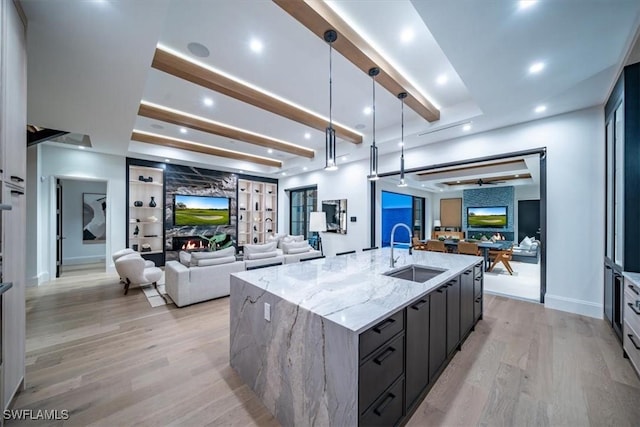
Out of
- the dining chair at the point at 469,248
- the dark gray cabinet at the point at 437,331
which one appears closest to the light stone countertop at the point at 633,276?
the dark gray cabinet at the point at 437,331

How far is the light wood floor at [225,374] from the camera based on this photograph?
174cm

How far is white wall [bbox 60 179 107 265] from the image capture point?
692 centimetres

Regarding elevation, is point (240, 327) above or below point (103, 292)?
above

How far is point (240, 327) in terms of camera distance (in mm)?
2109

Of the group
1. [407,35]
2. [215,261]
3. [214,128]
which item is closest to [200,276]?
[215,261]

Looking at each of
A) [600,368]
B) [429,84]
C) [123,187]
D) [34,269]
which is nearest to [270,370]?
[600,368]

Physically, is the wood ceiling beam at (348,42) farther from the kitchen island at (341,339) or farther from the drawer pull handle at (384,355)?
the drawer pull handle at (384,355)

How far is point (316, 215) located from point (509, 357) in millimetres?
4634

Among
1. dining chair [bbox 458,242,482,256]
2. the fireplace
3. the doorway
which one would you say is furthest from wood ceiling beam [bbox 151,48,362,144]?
the doorway

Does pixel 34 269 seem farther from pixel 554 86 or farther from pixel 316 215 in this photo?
pixel 554 86

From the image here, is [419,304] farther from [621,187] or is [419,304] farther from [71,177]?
[71,177]

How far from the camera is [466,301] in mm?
2641

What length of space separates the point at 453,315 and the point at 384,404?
50.3 inches

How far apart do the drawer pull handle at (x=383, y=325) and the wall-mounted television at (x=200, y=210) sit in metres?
7.25
